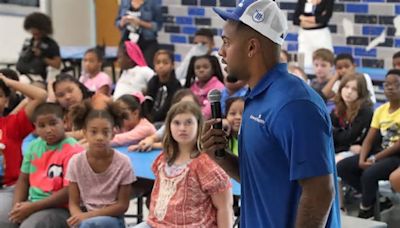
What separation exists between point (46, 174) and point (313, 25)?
4320mm

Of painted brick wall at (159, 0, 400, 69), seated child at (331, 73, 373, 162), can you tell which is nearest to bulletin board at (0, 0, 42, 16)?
painted brick wall at (159, 0, 400, 69)

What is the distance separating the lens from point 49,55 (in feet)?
21.4

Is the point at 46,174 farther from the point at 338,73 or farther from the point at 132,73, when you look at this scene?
the point at 338,73

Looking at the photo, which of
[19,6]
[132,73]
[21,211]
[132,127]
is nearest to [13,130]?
[21,211]

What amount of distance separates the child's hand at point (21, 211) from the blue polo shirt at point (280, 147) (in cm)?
186

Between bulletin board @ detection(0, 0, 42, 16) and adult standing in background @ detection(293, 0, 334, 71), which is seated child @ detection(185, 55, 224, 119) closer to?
adult standing in background @ detection(293, 0, 334, 71)

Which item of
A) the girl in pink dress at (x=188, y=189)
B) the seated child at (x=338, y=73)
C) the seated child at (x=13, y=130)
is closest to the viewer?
the girl in pink dress at (x=188, y=189)

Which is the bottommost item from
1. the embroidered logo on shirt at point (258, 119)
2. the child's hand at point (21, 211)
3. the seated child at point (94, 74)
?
the child's hand at point (21, 211)

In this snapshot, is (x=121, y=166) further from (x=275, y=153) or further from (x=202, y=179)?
(x=275, y=153)

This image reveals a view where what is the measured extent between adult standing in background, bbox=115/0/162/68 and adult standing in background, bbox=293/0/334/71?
5.62 ft

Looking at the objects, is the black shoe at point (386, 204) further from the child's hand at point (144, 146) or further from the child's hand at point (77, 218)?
the child's hand at point (77, 218)

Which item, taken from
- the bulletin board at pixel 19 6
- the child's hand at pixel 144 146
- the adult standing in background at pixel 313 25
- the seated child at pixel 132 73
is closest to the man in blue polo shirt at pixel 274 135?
the child's hand at pixel 144 146

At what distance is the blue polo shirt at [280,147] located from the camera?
1.41m

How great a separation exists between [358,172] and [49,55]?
3.65 meters
